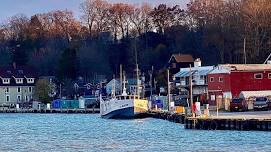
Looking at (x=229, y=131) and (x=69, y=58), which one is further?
(x=69, y=58)

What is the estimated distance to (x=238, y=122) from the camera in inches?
2419

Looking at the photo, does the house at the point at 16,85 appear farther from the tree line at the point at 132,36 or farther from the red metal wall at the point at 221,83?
the red metal wall at the point at 221,83

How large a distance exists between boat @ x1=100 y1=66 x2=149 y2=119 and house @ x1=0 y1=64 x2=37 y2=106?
2637 inches

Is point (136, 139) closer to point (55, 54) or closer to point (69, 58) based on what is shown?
point (69, 58)

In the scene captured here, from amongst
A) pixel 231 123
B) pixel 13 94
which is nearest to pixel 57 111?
pixel 13 94


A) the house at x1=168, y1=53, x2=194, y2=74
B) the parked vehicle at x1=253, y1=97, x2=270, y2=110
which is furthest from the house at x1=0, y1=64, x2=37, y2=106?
the parked vehicle at x1=253, y1=97, x2=270, y2=110

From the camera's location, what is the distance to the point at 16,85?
160 m

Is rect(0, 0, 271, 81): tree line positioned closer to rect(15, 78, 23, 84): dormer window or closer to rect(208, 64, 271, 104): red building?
rect(15, 78, 23, 84): dormer window

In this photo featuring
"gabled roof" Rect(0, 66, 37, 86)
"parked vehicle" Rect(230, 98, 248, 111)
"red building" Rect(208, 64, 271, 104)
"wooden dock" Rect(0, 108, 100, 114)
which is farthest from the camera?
"gabled roof" Rect(0, 66, 37, 86)

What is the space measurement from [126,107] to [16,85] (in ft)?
238

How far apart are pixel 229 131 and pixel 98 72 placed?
9671 cm

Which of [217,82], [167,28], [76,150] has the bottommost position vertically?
[76,150]

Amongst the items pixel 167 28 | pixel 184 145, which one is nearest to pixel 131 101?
pixel 184 145

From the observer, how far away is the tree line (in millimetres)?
118125
